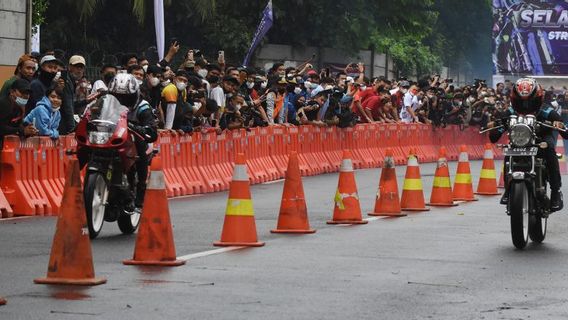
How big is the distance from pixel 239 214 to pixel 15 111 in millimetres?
4860

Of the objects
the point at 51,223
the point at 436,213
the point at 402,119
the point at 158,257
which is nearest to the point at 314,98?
the point at 402,119

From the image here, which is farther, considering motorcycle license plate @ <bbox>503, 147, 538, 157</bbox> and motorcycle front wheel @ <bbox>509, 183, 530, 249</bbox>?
motorcycle license plate @ <bbox>503, 147, 538, 157</bbox>

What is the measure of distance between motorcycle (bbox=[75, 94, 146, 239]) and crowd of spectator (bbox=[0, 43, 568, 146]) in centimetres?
161

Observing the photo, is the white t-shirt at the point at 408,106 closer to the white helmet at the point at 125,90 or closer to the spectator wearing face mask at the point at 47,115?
the spectator wearing face mask at the point at 47,115

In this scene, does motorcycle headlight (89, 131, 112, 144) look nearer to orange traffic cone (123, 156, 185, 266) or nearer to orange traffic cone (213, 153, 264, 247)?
orange traffic cone (213, 153, 264, 247)

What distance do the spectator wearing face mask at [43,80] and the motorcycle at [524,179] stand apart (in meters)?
6.34

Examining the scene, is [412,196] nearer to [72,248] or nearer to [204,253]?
[204,253]

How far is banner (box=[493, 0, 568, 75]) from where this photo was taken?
51.2m

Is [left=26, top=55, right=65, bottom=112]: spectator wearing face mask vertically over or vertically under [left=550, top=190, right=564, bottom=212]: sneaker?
over

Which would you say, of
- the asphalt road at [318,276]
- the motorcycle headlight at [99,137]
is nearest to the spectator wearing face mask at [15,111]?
the asphalt road at [318,276]

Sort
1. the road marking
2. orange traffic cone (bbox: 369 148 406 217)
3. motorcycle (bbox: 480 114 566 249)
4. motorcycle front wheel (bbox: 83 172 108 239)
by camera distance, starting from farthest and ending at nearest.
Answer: orange traffic cone (bbox: 369 148 406 217)
motorcycle front wheel (bbox: 83 172 108 239)
motorcycle (bbox: 480 114 566 249)
the road marking

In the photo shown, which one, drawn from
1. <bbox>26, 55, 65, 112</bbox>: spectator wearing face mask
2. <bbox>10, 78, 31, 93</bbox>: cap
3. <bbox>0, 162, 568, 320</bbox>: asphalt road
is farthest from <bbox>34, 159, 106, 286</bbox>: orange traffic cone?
<bbox>26, 55, 65, 112</bbox>: spectator wearing face mask

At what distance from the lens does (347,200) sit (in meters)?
16.9

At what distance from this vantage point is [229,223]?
13.9 m
